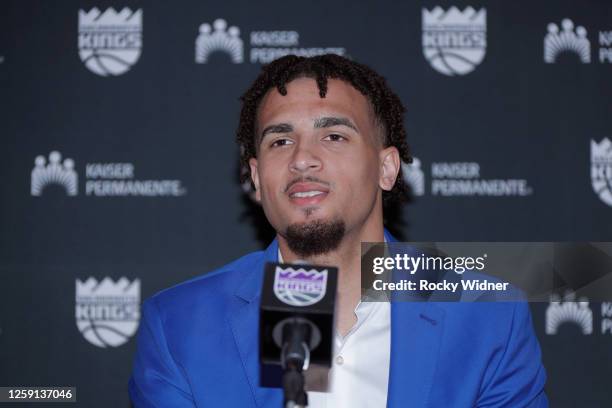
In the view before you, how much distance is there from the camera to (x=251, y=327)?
205 centimetres

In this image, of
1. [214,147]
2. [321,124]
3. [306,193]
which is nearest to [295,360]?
[306,193]

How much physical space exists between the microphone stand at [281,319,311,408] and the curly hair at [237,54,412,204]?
3.47 ft

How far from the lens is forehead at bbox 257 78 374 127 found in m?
2.08

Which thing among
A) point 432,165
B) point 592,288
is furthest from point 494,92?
point 592,288

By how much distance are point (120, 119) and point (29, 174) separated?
47 cm

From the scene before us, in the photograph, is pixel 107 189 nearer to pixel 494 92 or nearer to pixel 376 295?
pixel 376 295

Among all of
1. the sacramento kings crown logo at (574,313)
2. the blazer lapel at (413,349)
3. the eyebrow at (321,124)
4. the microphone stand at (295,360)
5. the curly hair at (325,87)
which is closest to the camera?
the microphone stand at (295,360)

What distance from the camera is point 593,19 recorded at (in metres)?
3.11

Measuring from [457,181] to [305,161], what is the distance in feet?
4.24

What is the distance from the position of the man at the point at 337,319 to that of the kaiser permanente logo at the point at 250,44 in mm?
901

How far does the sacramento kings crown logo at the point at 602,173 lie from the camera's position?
3.06 m

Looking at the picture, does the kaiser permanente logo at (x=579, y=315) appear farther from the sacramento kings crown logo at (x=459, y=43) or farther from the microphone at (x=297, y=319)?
the microphone at (x=297, y=319)

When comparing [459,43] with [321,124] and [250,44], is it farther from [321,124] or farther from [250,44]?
[321,124]

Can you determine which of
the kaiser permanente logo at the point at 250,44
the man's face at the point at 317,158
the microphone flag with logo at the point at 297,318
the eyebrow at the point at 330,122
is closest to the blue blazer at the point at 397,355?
the man's face at the point at 317,158
